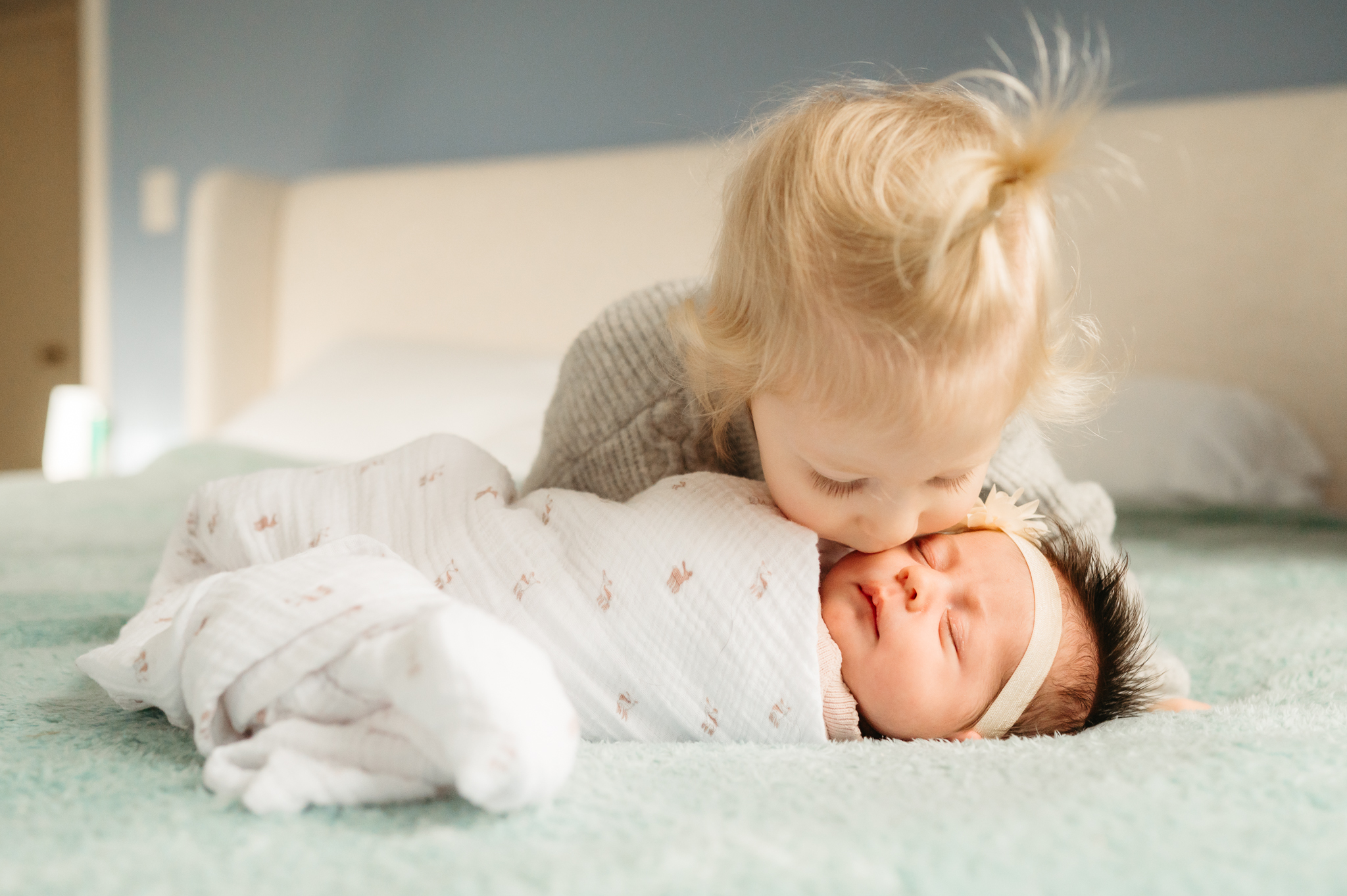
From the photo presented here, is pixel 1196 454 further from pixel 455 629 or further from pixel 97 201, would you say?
pixel 97 201

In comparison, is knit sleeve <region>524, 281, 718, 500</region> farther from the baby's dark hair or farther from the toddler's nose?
the baby's dark hair

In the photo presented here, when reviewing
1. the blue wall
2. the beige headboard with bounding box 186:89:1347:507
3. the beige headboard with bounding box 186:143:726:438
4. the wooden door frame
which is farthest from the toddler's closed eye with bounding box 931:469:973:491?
the wooden door frame

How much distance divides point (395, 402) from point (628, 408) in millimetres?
1150

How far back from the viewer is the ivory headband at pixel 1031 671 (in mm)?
763

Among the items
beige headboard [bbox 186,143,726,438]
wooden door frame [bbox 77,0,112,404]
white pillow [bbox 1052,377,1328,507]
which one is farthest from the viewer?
wooden door frame [bbox 77,0,112,404]

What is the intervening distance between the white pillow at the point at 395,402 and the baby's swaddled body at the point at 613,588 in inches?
29.0

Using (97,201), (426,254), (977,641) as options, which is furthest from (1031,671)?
(97,201)

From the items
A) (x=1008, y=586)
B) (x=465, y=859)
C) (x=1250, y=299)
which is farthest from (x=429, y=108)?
(x=465, y=859)

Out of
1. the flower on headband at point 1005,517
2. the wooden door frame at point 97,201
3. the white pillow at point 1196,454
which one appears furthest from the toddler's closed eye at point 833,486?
the wooden door frame at point 97,201

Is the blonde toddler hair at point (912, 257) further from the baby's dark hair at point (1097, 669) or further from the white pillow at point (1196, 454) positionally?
the white pillow at point (1196, 454)

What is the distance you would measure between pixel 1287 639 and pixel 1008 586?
1.23ft

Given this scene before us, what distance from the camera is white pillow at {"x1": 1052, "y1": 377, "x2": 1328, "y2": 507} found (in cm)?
152

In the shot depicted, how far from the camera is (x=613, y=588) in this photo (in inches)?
29.0

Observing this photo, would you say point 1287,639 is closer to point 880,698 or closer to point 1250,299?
point 880,698
